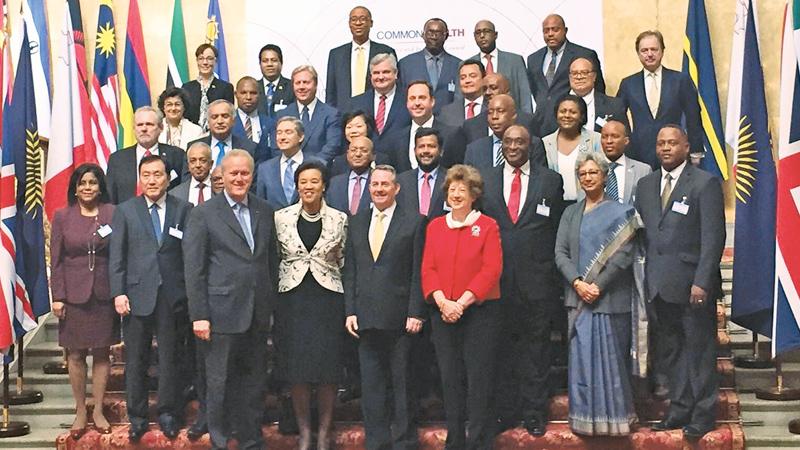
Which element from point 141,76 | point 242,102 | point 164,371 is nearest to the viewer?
point 164,371

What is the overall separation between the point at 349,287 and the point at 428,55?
2353 mm

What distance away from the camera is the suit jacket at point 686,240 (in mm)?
6645

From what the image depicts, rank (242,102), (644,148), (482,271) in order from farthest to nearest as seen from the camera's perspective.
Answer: (242,102) < (644,148) < (482,271)

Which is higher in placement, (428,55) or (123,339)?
(428,55)

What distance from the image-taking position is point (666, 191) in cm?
682

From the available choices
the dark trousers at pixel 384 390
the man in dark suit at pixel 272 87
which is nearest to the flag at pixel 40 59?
the man in dark suit at pixel 272 87

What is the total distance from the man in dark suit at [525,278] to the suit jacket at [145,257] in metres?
1.67

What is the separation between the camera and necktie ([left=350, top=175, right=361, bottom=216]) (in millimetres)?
7145

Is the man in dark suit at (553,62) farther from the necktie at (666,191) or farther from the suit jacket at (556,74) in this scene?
the necktie at (666,191)

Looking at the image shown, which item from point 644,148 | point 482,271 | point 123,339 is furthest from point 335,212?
point 644,148

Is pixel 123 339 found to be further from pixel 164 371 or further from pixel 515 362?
pixel 515 362

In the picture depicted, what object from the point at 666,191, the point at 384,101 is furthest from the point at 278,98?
the point at 666,191

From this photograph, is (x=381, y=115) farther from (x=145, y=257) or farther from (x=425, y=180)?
(x=145, y=257)

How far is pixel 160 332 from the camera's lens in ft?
22.8
